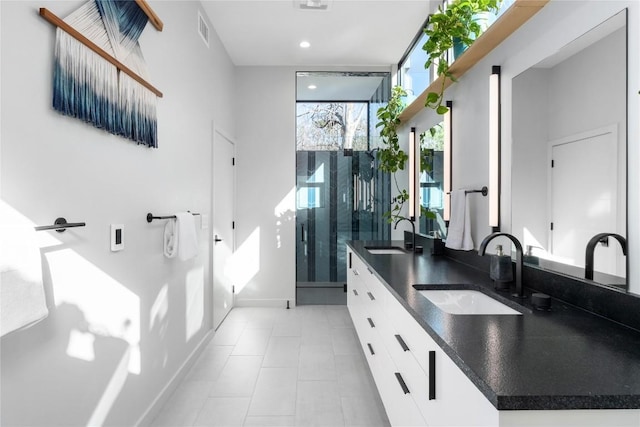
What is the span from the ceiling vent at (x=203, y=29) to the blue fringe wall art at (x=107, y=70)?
968 mm

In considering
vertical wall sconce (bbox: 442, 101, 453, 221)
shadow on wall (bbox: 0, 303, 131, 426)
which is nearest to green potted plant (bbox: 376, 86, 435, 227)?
vertical wall sconce (bbox: 442, 101, 453, 221)

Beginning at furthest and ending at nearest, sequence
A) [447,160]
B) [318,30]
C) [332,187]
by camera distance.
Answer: [332,187]
[318,30]
[447,160]

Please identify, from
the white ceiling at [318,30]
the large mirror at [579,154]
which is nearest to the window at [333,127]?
the white ceiling at [318,30]

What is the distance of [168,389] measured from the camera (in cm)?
229

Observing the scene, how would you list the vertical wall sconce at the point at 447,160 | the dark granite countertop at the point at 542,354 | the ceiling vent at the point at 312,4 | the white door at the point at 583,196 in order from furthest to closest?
the ceiling vent at the point at 312,4 → the vertical wall sconce at the point at 447,160 → the white door at the point at 583,196 → the dark granite countertop at the point at 542,354

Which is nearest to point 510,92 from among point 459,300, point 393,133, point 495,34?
point 495,34

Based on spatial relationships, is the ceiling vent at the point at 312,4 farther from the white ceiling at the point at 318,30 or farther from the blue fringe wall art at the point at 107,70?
the blue fringe wall art at the point at 107,70

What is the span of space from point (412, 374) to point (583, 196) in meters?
0.93

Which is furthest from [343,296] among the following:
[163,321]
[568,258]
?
[568,258]

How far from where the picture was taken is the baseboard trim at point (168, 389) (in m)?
1.99

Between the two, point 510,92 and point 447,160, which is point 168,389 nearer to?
point 447,160

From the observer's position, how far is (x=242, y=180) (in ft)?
14.3

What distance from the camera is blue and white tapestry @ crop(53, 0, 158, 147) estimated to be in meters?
1.33

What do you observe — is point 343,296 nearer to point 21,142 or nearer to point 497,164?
point 497,164
